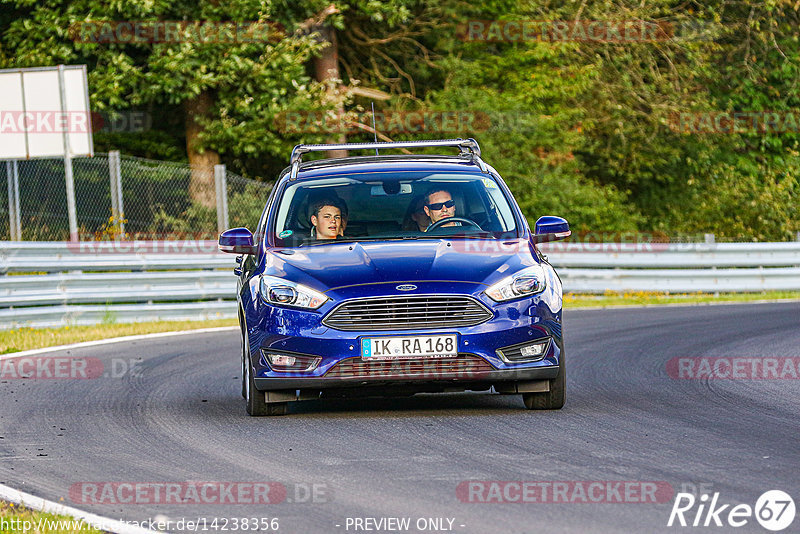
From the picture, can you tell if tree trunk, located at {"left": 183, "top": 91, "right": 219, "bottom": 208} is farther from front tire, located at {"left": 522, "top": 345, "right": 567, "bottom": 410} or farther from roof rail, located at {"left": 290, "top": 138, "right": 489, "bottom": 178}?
front tire, located at {"left": 522, "top": 345, "right": 567, "bottom": 410}

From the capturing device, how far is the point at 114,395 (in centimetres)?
1028

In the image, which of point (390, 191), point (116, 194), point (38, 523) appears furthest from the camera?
point (116, 194)

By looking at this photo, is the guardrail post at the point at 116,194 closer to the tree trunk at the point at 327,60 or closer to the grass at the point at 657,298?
the grass at the point at 657,298

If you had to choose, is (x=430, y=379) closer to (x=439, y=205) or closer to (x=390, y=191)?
(x=439, y=205)

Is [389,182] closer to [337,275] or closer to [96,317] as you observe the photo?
[337,275]

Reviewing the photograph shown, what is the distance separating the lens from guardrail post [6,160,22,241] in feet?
63.6

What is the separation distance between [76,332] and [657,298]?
9.93 m

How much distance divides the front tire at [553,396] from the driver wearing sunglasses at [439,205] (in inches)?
53.5

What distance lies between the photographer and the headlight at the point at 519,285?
8.31m

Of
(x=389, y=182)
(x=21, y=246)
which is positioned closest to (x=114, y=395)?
(x=389, y=182)

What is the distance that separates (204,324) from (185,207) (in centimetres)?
383

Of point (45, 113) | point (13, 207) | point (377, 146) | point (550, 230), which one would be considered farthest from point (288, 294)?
point (45, 113)

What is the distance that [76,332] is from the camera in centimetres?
1620

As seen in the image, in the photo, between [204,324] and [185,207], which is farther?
[185,207]
